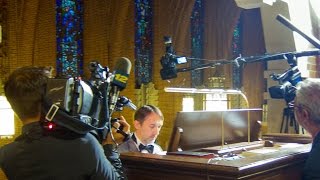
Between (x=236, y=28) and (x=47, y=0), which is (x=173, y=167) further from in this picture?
(x=236, y=28)

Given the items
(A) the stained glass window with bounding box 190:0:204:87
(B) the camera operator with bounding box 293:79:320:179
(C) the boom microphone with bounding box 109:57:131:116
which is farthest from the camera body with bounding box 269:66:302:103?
(A) the stained glass window with bounding box 190:0:204:87

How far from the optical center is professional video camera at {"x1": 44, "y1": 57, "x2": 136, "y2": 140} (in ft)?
5.12

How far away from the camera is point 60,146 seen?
1.59 m

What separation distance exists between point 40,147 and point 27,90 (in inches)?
Answer: 8.2

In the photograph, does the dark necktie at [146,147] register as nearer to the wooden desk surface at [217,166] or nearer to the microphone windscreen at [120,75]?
the wooden desk surface at [217,166]

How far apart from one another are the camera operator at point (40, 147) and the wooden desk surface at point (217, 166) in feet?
0.80

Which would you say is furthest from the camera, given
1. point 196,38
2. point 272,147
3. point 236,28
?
point 236,28

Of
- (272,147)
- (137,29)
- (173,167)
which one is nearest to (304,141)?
(272,147)

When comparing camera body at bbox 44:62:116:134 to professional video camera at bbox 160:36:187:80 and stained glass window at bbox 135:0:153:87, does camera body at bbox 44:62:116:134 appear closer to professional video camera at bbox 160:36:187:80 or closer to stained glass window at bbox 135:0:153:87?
professional video camera at bbox 160:36:187:80

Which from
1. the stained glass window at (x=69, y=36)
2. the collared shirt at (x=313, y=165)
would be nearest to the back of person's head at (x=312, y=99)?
the collared shirt at (x=313, y=165)

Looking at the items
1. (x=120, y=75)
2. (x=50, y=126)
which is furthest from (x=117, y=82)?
(x=50, y=126)

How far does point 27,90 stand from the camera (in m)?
1.59

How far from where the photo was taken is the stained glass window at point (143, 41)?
7809 millimetres

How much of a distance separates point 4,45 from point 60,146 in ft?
14.2
